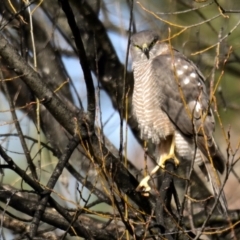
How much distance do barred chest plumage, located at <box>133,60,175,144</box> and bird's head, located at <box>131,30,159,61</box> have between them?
0.54ft

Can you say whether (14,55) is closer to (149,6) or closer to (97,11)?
(97,11)

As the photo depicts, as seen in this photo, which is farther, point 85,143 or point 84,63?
point 85,143

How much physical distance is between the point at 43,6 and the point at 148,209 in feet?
7.54

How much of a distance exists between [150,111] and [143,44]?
0.53m

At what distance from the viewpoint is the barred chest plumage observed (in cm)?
474

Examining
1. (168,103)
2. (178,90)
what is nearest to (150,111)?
(168,103)

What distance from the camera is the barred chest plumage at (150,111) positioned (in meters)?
4.74

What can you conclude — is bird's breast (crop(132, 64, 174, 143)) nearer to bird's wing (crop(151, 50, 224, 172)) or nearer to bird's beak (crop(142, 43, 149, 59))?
bird's wing (crop(151, 50, 224, 172))

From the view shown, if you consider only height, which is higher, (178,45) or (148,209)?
(178,45)

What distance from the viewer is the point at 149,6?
19.9 ft

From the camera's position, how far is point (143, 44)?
490 cm

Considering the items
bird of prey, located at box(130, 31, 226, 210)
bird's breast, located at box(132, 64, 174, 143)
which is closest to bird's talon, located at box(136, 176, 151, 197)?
bird of prey, located at box(130, 31, 226, 210)

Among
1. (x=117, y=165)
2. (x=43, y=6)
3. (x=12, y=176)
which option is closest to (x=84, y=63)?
(x=117, y=165)

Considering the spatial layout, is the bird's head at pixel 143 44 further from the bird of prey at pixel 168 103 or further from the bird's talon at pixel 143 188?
the bird's talon at pixel 143 188
